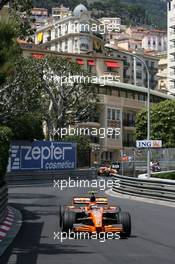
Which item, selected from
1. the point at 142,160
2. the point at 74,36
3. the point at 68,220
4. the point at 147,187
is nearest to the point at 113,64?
the point at 74,36

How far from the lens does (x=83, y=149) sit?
63188mm

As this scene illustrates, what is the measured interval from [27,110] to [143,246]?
41736 millimetres

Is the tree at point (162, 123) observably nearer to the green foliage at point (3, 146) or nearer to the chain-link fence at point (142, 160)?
the chain-link fence at point (142, 160)

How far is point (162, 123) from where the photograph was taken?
72.2 metres

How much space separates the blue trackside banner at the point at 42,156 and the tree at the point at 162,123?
70.0 ft

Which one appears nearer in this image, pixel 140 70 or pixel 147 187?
pixel 147 187

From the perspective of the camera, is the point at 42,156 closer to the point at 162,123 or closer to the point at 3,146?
the point at 162,123

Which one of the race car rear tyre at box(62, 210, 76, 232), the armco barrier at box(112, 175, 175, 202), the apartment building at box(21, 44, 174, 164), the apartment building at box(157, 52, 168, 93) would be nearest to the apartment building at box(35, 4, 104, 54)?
the apartment building at box(157, 52, 168, 93)

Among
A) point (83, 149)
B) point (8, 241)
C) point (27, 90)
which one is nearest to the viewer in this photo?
point (8, 241)

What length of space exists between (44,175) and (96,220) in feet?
107

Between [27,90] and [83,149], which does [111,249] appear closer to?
[27,90]

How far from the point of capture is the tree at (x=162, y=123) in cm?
7119

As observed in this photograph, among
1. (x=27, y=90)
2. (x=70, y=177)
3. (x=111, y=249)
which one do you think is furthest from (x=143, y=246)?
(x=27, y=90)

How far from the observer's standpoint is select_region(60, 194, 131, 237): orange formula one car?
13172 mm
